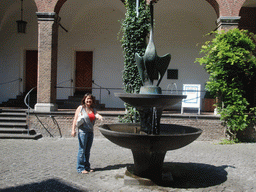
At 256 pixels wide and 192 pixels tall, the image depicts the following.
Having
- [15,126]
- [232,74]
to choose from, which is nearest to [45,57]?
[15,126]

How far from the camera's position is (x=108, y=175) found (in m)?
4.98

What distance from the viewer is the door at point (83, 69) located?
14078mm

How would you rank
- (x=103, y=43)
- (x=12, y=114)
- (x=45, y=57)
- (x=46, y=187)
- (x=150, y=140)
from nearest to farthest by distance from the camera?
(x=150, y=140) → (x=46, y=187) → (x=45, y=57) → (x=12, y=114) → (x=103, y=43)

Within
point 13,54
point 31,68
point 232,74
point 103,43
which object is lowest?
point 232,74

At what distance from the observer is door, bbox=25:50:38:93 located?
14124mm

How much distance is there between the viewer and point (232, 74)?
8945 mm

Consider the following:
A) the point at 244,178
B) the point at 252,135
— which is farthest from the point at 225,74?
the point at 244,178

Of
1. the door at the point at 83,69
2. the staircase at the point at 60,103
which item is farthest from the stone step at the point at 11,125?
the door at the point at 83,69

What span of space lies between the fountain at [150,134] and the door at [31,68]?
1007 centimetres

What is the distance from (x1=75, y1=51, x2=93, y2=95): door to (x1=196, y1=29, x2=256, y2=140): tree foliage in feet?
22.1

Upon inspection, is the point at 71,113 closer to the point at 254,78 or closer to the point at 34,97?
the point at 34,97

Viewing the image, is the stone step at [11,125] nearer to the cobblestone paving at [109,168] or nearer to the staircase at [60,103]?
the cobblestone paving at [109,168]

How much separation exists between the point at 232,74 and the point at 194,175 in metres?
5.00

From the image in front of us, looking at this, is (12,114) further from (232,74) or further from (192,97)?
(232,74)
